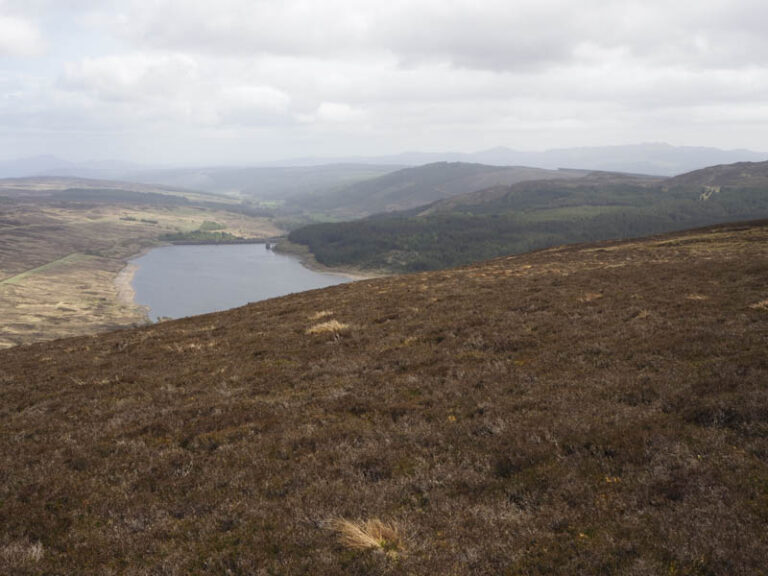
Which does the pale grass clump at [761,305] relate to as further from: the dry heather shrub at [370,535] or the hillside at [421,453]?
the dry heather shrub at [370,535]

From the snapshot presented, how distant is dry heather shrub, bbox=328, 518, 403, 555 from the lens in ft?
20.9

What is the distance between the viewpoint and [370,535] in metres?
6.57

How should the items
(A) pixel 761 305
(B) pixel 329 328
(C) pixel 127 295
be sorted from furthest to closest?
(C) pixel 127 295 → (B) pixel 329 328 → (A) pixel 761 305

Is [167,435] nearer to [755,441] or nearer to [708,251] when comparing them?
[755,441]

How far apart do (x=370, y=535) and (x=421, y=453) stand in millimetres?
2765

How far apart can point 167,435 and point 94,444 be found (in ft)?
5.87

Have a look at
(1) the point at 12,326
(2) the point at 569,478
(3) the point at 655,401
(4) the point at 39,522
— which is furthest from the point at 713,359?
(1) the point at 12,326

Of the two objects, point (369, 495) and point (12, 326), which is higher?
point (369, 495)

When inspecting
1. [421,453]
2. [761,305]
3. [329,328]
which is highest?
[761,305]

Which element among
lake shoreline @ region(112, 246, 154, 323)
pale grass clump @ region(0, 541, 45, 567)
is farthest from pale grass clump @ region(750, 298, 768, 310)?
lake shoreline @ region(112, 246, 154, 323)

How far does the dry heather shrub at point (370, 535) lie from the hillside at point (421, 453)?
0.11 ft

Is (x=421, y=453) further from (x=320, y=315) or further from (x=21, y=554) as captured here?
(x=320, y=315)

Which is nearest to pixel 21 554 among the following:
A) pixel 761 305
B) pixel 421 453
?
pixel 421 453

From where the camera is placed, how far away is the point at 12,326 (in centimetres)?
11625
